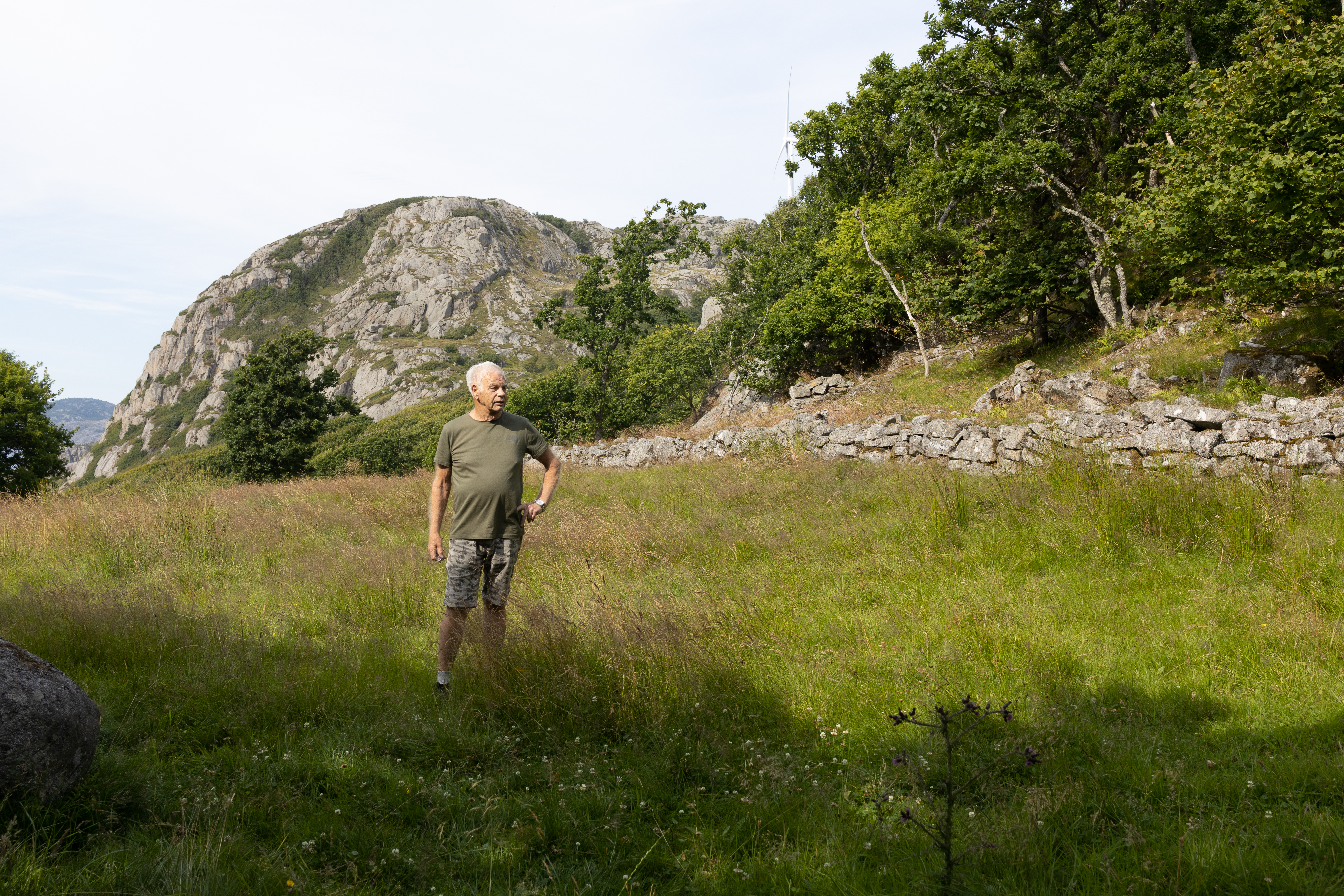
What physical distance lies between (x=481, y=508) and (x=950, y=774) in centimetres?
305

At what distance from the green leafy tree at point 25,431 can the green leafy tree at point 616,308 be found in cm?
2355

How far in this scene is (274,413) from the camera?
3147cm

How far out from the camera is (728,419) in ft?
82.6

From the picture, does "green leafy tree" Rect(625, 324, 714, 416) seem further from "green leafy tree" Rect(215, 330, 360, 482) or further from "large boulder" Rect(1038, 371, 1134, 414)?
"large boulder" Rect(1038, 371, 1134, 414)

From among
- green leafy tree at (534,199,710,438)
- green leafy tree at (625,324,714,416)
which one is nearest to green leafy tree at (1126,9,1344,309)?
green leafy tree at (625,324,714,416)

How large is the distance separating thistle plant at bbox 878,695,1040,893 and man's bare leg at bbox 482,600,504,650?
2.43m

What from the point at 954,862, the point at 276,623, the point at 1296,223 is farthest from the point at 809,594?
the point at 1296,223

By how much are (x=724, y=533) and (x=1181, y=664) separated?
13.8 feet

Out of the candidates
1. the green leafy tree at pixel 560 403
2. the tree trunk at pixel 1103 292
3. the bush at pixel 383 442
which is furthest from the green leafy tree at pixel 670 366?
the tree trunk at pixel 1103 292

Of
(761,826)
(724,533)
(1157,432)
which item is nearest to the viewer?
(761,826)

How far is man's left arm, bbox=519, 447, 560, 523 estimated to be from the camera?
4262 millimetres

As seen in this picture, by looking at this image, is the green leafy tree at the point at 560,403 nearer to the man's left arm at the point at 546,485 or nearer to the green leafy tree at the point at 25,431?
the green leafy tree at the point at 25,431

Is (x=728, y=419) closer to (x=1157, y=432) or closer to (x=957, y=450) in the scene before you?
(x=957, y=450)

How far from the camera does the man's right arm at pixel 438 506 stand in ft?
13.9
